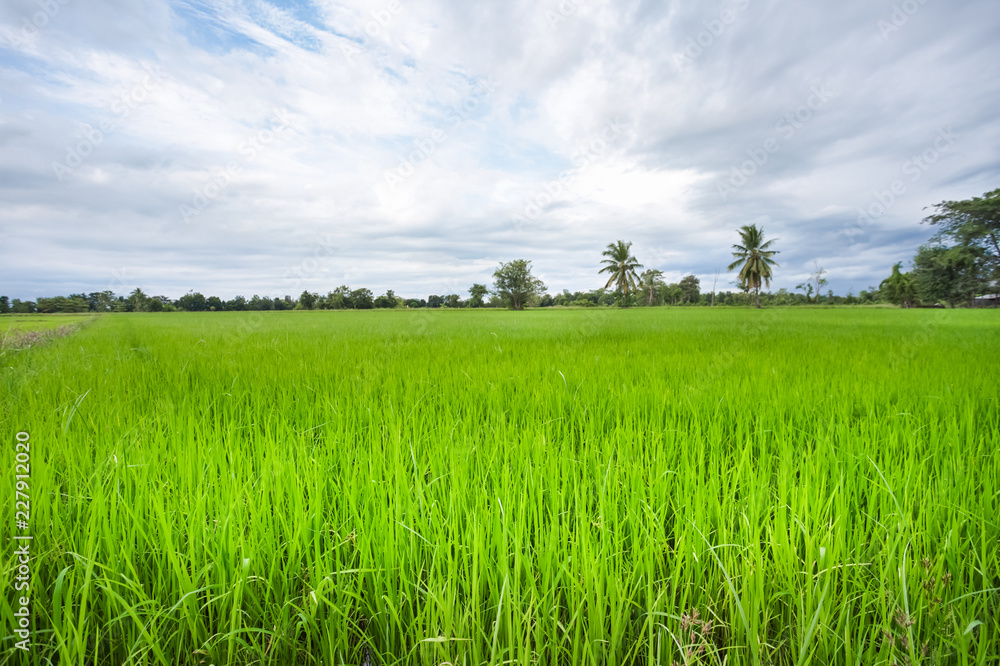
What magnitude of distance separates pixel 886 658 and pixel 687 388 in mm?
1954

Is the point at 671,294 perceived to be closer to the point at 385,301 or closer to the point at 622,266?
the point at 622,266

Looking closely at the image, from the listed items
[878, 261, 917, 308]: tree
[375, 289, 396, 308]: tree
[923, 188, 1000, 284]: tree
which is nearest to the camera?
[923, 188, 1000, 284]: tree

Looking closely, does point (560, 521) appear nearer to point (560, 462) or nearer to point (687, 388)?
point (560, 462)

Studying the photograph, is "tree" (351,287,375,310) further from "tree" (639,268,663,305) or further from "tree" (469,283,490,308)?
"tree" (639,268,663,305)

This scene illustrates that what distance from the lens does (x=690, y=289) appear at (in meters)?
71.6

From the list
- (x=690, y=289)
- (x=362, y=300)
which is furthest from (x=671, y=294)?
(x=362, y=300)

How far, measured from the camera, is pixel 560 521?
1374mm

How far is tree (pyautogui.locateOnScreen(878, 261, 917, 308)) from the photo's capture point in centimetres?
4272

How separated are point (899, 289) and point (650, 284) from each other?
96.4ft

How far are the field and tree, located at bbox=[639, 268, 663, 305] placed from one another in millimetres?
64260

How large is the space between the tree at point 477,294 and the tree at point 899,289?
50.4 m

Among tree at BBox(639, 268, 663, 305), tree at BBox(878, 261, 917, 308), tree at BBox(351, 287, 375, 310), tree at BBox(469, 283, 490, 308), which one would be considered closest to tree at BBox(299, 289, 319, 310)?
tree at BBox(351, 287, 375, 310)

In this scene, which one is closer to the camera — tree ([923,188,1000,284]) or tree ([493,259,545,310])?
tree ([923,188,1000,284])

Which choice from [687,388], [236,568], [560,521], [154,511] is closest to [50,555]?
[154,511]
